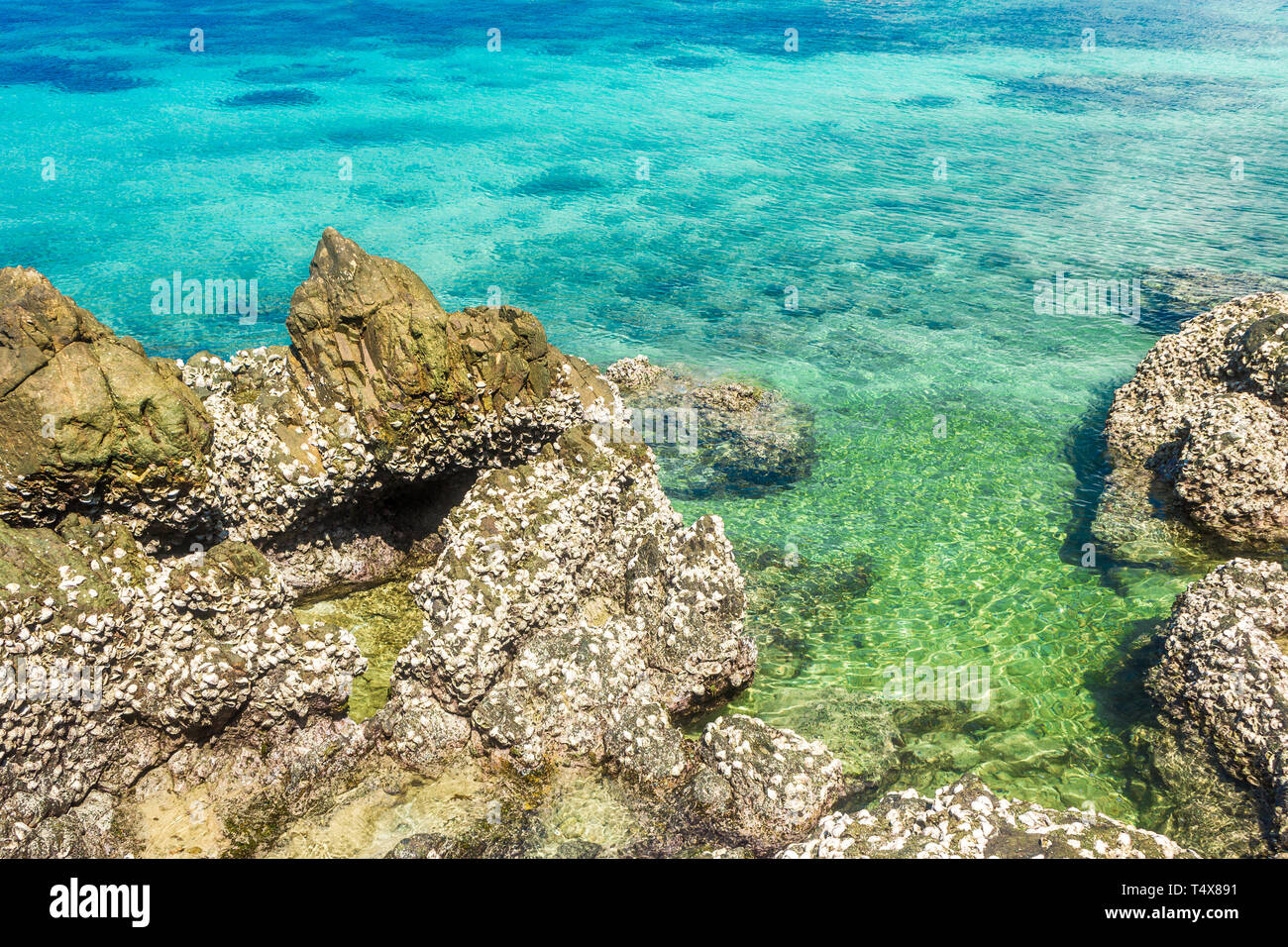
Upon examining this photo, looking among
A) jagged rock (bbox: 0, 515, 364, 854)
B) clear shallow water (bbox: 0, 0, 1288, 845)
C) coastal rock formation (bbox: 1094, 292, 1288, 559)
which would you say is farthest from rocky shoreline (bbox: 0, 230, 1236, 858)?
coastal rock formation (bbox: 1094, 292, 1288, 559)

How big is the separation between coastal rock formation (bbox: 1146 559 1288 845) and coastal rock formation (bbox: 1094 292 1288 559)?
2.10m

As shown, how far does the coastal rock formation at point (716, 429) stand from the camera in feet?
38.3

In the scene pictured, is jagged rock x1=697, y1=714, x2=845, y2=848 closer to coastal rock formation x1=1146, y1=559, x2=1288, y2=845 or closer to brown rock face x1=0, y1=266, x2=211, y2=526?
coastal rock formation x1=1146, y1=559, x2=1288, y2=845

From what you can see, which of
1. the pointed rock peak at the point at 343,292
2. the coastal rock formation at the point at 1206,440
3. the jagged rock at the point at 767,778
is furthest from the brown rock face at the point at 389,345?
the coastal rock formation at the point at 1206,440

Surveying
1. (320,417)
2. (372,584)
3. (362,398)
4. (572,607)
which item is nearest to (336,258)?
(362,398)

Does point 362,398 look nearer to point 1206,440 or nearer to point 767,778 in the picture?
point 767,778

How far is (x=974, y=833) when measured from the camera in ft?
17.0

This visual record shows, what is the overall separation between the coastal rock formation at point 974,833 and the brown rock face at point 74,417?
4919 mm

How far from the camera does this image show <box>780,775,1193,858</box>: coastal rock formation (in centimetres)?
502

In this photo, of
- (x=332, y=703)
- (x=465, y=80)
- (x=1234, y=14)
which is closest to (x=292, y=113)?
(x=465, y=80)

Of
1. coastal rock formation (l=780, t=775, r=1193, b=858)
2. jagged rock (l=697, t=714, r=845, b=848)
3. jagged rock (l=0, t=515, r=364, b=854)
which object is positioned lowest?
jagged rock (l=697, t=714, r=845, b=848)

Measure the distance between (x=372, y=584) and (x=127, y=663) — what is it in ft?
8.48
